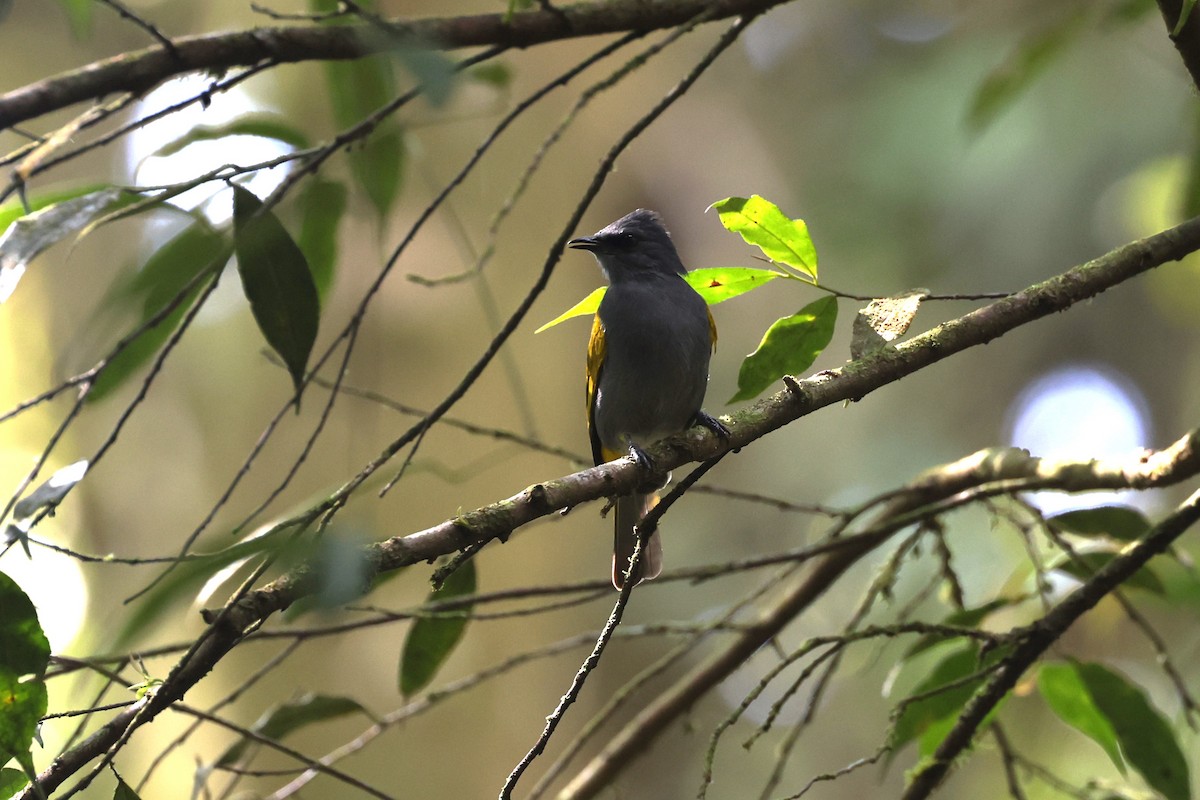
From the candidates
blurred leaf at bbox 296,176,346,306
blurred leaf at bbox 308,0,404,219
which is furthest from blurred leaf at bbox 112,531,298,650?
blurred leaf at bbox 308,0,404,219

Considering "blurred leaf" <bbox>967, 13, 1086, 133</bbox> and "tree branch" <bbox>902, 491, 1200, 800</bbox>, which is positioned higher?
"blurred leaf" <bbox>967, 13, 1086, 133</bbox>

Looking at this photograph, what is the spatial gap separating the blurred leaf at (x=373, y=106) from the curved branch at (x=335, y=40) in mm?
643

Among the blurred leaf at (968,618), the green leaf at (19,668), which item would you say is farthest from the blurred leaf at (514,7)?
the blurred leaf at (968,618)

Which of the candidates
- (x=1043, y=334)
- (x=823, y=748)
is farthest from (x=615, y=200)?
(x=823, y=748)

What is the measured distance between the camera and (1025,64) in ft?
9.68

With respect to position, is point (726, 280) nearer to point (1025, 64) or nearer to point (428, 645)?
point (428, 645)

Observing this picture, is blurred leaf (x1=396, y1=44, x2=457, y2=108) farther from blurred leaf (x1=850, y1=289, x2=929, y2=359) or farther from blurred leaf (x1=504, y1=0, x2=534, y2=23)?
blurred leaf (x1=850, y1=289, x2=929, y2=359)

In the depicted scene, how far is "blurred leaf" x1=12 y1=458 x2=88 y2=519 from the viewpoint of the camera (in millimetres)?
1312

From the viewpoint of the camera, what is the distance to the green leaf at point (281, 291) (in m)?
1.70

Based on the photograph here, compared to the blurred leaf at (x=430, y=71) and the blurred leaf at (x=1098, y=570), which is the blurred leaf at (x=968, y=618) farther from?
the blurred leaf at (x=430, y=71)

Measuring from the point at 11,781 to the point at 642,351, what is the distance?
7.03 feet

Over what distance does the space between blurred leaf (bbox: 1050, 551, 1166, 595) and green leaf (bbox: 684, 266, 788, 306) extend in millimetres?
1144

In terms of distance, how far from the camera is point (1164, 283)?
6.28 meters

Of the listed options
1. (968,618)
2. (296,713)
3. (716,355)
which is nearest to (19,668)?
(296,713)
